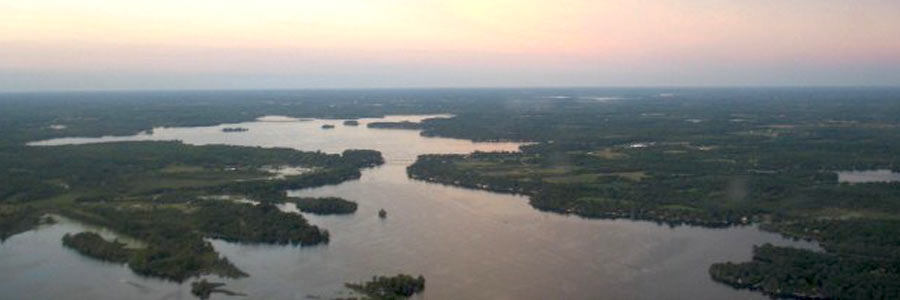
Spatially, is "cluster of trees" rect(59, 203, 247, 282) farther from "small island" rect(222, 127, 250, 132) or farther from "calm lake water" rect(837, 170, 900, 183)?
"small island" rect(222, 127, 250, 132)

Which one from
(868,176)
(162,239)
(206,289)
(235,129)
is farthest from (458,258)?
(235,129)

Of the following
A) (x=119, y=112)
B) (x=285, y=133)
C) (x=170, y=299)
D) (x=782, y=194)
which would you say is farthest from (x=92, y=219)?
(x=119, y=112)

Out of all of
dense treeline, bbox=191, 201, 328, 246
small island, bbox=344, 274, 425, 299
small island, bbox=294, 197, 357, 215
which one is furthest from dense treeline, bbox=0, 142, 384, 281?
small island, bbox=344, 274, 425, 299

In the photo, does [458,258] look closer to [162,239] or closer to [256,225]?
[256,225]

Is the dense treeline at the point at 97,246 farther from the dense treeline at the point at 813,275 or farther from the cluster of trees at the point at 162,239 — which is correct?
the dense treeline at the point at 813,275

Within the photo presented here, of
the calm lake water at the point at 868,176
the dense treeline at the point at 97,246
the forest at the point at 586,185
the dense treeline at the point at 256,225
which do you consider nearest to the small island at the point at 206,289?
the forest at the point at 586,185

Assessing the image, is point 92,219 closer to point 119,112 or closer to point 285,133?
point 285,133
